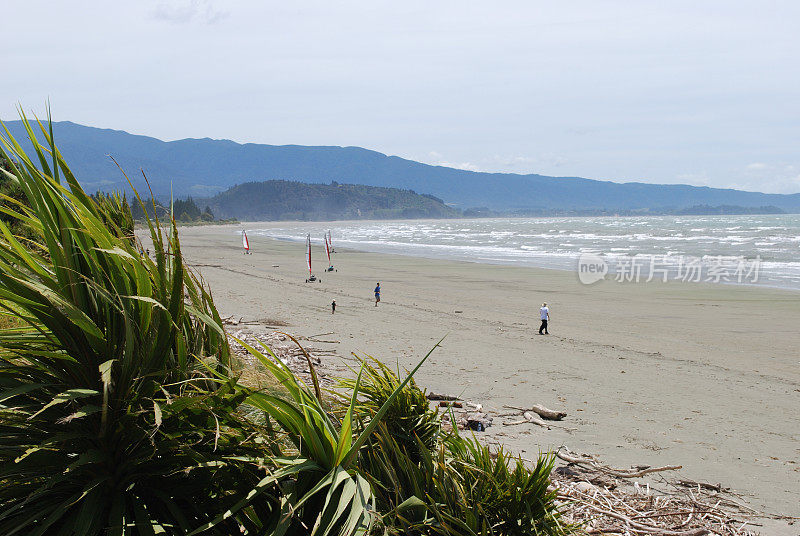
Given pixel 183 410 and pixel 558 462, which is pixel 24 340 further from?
pixel 558 462

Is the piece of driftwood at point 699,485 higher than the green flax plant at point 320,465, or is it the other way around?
the green flax plant at point 320,465

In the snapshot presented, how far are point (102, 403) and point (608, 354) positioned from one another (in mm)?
12055

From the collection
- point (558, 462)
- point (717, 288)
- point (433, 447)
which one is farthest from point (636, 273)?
point (433, 447)

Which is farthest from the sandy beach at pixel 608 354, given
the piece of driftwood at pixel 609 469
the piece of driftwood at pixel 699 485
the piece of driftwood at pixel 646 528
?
the piece of driftwood at pixel 646 528

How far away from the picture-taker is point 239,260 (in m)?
39.0

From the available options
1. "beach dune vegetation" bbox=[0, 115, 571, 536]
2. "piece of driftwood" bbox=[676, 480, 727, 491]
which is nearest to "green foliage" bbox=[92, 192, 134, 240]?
"beach dune vegetation" bbox=[0, 115, 571, 536]

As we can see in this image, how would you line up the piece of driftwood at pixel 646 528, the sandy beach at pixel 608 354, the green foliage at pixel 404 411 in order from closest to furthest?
the green foliage at pixel 404 411 < the piece of driftwood at pixel 646 528 < the sandy beach at pixel 608 354

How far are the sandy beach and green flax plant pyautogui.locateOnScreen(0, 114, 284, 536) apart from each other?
4674mm

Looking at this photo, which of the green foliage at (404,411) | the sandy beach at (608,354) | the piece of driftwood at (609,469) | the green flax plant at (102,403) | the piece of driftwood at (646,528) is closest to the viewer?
the green flax plant at (102,403)

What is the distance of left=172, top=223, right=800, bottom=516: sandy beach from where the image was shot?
6562 mm

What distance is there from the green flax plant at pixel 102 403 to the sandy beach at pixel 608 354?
15.3 ft

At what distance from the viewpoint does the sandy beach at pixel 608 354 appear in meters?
6.56

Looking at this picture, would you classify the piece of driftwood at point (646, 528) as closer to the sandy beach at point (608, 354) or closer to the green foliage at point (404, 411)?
Answer: the green foliage at point (404, 411)

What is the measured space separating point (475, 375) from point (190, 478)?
812 centimetres
